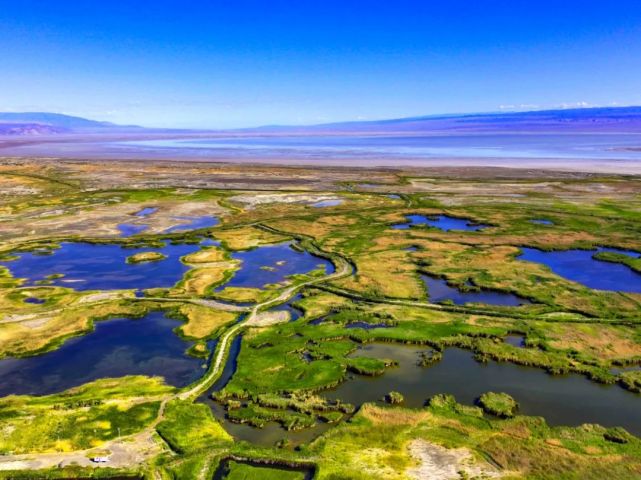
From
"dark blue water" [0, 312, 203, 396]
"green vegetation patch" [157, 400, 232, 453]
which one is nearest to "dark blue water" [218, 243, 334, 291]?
"dark blue water" [0, 312, 203, 396]

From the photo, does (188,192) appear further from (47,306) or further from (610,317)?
(610,317)

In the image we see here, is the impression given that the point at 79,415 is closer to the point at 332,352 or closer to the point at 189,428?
the point at 189,428

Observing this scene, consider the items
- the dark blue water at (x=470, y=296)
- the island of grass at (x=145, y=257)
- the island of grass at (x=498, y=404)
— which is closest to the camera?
the island of grass at (x=498, y=404)

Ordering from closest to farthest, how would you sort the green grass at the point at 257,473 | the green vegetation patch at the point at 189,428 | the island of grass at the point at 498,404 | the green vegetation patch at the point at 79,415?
the green grass at the point at 257,473, the green vegetation patch at the point at 189,428, the green vegetation patch at the point at 79,415, the island of grass at the point at 498,404

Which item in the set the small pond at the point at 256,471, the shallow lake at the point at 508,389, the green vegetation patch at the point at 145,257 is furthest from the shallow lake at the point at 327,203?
the small pond at the point at 256,471

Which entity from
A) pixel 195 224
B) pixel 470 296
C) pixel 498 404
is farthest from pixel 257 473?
pixel 195 224

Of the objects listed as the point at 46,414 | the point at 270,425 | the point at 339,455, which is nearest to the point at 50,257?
the point at 46,414

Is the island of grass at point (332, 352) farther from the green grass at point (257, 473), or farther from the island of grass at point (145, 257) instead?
the island of grass at point (145, 257)
